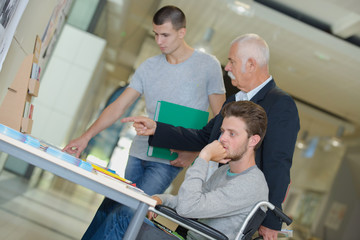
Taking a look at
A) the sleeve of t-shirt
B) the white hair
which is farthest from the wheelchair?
the sleeve of t-shirt

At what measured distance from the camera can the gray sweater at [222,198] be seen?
165cm

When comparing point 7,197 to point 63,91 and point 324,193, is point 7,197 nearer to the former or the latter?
point 63,91

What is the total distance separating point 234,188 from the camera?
171 cm

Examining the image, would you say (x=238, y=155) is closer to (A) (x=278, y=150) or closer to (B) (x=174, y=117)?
(A) (x=278, y=150)

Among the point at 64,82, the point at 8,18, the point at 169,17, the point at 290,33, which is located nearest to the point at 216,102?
the point at 169,17

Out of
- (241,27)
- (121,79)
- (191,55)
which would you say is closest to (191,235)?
(191,55)

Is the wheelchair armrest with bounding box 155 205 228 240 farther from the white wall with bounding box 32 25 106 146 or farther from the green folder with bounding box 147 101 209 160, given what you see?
the white wall with bounding box 32 25 106 146

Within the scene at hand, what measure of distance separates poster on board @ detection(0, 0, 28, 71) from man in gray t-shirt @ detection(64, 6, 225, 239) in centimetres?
69

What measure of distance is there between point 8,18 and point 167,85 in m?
1.01

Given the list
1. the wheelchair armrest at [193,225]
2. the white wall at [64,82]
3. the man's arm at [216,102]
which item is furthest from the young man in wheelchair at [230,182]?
the white wall at [64,82]

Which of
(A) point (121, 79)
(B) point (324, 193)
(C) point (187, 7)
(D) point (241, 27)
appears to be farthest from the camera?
(B) point (324, 193)

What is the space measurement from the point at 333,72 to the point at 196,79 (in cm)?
434

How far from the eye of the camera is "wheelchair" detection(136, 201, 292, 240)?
60.0 inches

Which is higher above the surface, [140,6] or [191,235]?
[140,6]
